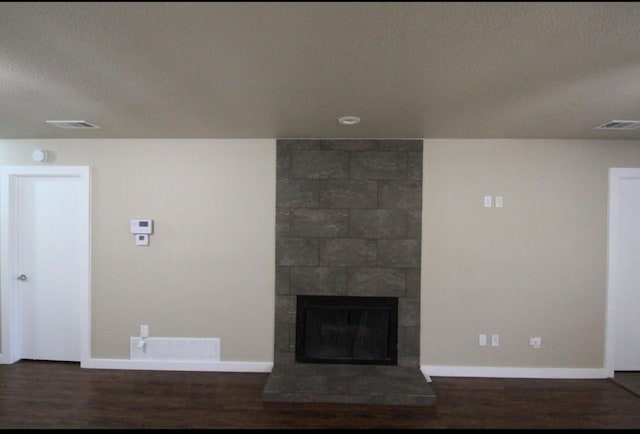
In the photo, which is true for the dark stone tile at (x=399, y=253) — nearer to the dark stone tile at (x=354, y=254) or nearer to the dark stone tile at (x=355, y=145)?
the dark stone tile at (x=354, y=254)

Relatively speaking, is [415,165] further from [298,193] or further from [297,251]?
[297,251]

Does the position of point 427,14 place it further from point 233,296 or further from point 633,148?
point 633,148

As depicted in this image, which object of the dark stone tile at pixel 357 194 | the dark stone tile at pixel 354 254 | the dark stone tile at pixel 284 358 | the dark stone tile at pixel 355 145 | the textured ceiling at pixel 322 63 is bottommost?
the dark stone tile at pixel 284 358

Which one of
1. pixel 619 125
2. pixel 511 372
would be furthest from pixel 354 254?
pixel 619 125

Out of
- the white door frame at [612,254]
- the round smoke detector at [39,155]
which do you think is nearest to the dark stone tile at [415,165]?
the white door frame at [612,254]

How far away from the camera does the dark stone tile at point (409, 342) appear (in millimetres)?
3074

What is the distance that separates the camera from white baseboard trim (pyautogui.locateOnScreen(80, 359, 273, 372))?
3135mm

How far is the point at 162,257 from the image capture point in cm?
317

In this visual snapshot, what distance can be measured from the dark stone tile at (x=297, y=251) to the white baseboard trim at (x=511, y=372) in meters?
1.59

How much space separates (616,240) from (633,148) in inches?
36.7

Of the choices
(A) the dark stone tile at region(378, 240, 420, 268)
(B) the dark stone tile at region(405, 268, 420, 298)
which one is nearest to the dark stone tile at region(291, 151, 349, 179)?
(A) the dark stone tile at region(378, 240, 420, 268)

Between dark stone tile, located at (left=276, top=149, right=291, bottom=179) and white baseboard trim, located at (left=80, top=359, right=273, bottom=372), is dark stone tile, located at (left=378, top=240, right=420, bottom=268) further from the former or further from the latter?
white baseboard trim, located at (left=80, top=359, right=273, bottom=372)

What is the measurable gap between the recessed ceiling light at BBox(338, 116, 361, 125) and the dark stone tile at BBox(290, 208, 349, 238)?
92 cm

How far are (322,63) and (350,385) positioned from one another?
8.48ft
